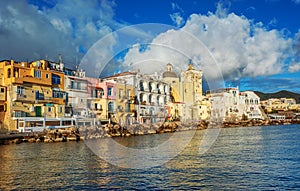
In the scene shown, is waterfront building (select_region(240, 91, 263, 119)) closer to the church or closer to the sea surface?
the church

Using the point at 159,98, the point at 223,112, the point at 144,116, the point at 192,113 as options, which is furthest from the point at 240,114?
the point at 144,116

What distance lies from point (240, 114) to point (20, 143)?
7471 cm

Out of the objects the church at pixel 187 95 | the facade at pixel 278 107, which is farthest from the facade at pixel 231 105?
the facade at pixel 278 107

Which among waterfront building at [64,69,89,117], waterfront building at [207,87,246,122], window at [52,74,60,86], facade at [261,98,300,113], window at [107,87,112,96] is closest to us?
window at [52,74,60,86]

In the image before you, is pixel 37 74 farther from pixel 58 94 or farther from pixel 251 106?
pixel 251 106

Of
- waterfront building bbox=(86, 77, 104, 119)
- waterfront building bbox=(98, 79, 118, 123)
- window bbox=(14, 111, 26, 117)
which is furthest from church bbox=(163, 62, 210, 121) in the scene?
window bbox=(14, 111, 26, 117)

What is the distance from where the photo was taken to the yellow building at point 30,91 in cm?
3756

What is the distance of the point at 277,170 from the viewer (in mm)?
16875

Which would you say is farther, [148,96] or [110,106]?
[148,96]

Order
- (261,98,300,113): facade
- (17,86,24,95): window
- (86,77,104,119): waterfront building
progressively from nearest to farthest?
1. (17,86,24,95): window
2. (86,77,104,119): waterfront building
3. (261,98,300,113): facade

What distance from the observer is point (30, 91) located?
1555 inches

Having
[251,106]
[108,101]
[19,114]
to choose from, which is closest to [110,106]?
[108,101]

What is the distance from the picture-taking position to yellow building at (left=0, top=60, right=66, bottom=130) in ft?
123

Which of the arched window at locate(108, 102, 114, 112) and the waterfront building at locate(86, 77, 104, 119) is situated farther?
the arched window at locate(108, 102, 114, 112)
